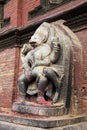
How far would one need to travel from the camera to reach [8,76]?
6.14 m

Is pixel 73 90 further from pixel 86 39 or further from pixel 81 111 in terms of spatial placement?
pixel 86 39

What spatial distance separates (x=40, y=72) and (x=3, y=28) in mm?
3426

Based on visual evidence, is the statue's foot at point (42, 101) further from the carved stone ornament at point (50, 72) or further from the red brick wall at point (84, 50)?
the red brick wall at point (84, 50)

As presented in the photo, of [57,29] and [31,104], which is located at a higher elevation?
[57,29]

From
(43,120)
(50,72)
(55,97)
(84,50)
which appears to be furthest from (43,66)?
(43,120)

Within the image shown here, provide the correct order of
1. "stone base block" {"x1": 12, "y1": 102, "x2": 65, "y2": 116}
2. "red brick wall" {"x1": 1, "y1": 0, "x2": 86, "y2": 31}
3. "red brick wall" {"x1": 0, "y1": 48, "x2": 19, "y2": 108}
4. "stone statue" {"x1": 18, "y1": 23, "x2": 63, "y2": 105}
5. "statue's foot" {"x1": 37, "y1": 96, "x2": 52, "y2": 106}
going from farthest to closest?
1. "red brick wall" {"x1": 1, "y1": 0, "x2": 86, "y2": 31}
2. "red brick wall" {"x1": 0, "y1": 48, "x2": 19, "y2": 108}
3. "stone statue" {"x1": 18, "y1": 23, "x2": 63, "y2": 105}
4. "statue's foot" {"x1": 37, "y1": 96, "x2": 52, "y2": 106}
5. "stone base block" {"x1": 12, "y1": 102, "x2": 65, "y2": 116}

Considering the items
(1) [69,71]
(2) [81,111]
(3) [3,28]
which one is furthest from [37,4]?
(2) [81,111]

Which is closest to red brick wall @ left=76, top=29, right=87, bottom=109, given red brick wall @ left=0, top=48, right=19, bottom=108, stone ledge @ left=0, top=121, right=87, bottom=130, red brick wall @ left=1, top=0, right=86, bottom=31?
stone ledge @ left=0, top=121, right=87, bottom=130

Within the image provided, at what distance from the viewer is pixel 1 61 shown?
21.5 feet

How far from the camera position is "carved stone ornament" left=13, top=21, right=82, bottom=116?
3822 millimetres

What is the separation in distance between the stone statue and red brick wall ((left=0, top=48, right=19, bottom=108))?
5.42ft

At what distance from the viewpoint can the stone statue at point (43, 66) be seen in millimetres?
3842

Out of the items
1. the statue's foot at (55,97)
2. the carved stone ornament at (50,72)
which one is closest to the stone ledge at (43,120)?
the carved stone ornament at (50,72)

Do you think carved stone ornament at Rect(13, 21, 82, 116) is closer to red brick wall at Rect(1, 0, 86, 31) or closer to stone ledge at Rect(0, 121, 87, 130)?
stone ledge at Rect(0, 121, 87, 130)
